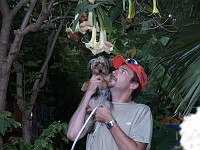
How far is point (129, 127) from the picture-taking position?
2105 millimetres

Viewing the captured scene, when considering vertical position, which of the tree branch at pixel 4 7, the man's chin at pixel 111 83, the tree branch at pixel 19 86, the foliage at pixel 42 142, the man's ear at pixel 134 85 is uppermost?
the tree branch at pixel 4 7

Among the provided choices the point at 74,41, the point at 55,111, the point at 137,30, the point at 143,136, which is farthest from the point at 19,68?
the point at 55,111

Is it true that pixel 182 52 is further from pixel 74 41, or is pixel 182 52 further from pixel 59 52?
pixel 59 52

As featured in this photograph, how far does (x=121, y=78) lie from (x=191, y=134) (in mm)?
1187

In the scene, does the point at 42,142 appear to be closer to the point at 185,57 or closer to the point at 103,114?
the point at 103,114

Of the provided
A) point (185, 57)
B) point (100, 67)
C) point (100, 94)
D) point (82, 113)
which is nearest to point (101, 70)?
point (100, 67)

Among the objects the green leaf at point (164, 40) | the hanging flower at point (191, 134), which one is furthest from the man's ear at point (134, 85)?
the green leaf at point (164, 40)

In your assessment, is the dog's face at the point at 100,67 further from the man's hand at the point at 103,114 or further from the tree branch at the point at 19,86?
the tree branch at the point at 19,86

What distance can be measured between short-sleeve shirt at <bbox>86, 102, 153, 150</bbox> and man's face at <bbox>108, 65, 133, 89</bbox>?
14cm

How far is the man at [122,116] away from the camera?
203cm

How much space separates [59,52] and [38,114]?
35.9 inches

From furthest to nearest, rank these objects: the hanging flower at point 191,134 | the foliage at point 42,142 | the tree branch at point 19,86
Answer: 1. the tree branch at point 19,86
2. the foliage at point 42,142
3. the hanging flower at point 191,134

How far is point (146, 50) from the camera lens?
3.85 m

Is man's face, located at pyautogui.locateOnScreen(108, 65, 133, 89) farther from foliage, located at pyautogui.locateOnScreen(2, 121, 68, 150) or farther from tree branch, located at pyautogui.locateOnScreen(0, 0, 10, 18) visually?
tree branch, located at pyautogui.locateOnScreen(0, 0, 10, 18)
